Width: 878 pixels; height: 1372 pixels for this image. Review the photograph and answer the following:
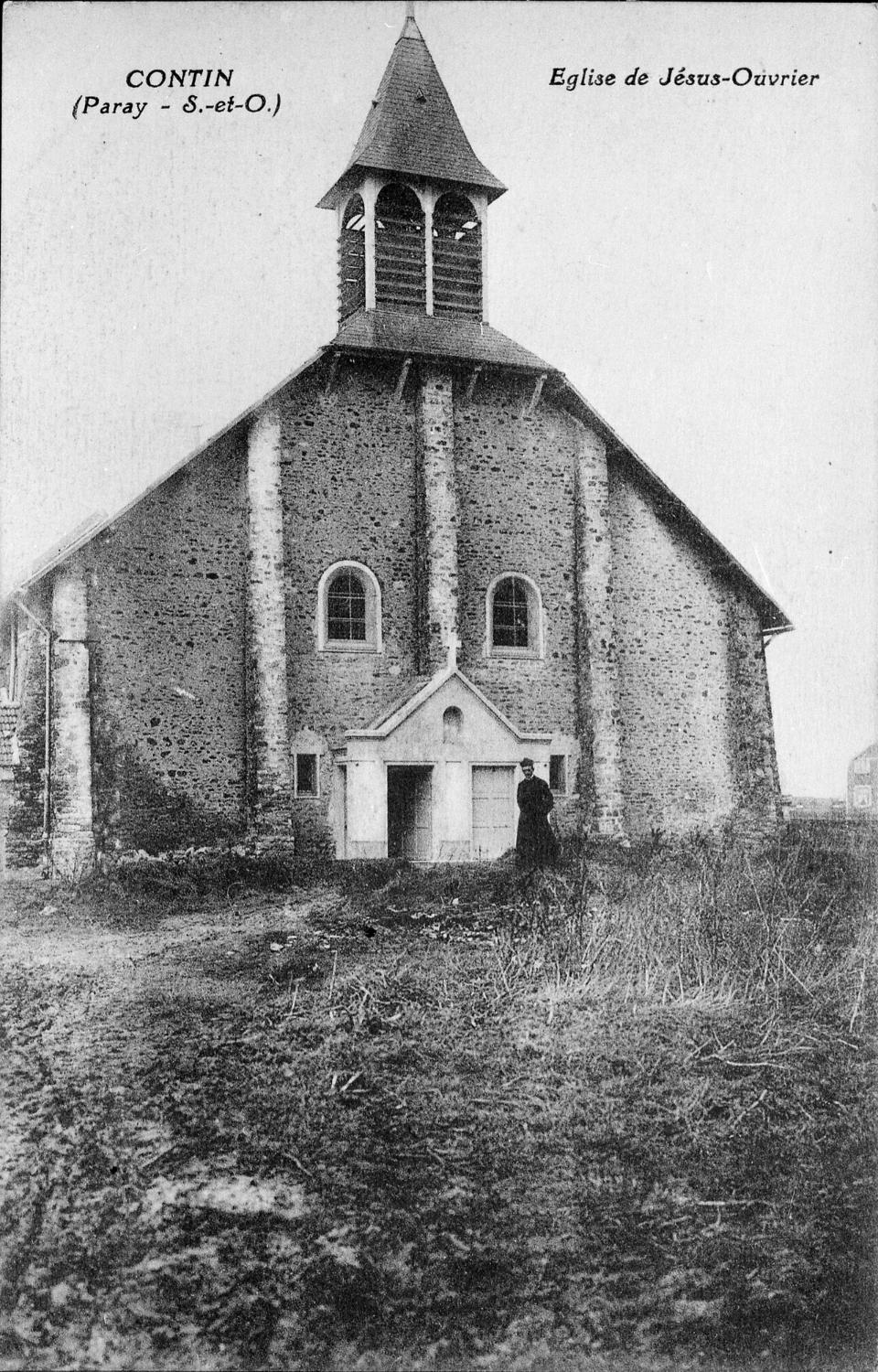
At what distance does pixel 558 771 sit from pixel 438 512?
4.73m

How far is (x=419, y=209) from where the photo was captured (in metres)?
18.8

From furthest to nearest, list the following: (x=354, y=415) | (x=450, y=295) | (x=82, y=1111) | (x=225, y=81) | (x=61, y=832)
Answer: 1. (x=450, y=295)
2. (x=354, y=415)
3. (x=61, y=832)
4. (x=225, y=81)
5. (x=82, y=1111)

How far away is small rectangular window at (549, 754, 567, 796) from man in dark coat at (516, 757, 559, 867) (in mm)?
5102

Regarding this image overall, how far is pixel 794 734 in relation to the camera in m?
12.1

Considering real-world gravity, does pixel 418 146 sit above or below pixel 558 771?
above

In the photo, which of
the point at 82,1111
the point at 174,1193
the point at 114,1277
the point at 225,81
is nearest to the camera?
the point at 114,1277

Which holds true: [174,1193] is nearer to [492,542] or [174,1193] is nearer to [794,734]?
[794,734]

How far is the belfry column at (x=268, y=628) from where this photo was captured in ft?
53.4

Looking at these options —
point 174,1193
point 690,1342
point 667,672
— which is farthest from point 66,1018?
point 667,672

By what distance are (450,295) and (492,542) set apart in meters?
4.45

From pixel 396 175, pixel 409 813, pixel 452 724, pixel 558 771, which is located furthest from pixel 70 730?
pixel 396 175

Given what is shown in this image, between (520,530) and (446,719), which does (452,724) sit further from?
(520,530)

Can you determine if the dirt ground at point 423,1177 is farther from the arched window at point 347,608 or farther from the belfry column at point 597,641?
the belfry column at point 597,641

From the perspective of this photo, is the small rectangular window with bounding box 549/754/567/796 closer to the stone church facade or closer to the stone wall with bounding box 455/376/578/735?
the stone church facade
